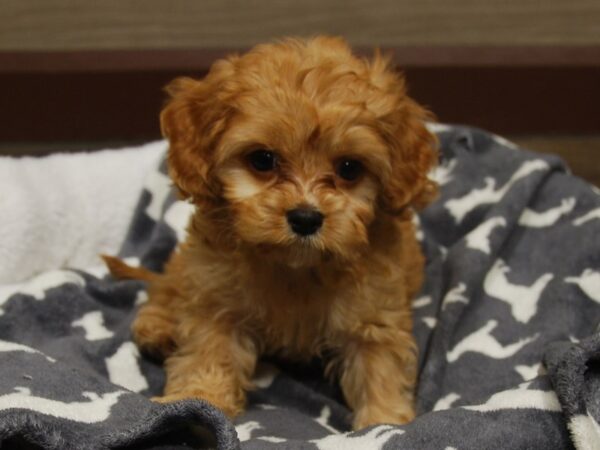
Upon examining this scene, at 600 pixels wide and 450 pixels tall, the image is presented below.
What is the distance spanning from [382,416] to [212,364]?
46 centimetres

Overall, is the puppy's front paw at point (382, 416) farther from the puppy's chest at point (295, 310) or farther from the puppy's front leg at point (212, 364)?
the puppy's front leg at point (212, 364)

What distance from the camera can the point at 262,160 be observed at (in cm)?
193

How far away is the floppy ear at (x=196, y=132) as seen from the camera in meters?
1.94

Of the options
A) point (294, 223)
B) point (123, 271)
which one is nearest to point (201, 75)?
point (123, 271)

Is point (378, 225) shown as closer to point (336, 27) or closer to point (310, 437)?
point (310, 437)

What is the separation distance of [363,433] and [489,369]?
640 millimetres

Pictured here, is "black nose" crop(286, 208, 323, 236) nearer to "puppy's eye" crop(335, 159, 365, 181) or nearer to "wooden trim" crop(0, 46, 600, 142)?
"puppy's eye" crop(335, 159, 365, 181)

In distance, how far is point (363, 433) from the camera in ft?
5.91

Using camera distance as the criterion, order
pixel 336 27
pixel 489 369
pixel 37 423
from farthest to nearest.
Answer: pixel 336 27 → pixel 489 369 → pixel 37 423

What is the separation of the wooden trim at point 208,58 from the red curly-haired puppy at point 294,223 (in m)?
1.24

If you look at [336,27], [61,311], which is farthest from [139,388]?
[336,27]

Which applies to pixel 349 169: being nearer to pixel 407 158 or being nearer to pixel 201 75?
pixel 407 158

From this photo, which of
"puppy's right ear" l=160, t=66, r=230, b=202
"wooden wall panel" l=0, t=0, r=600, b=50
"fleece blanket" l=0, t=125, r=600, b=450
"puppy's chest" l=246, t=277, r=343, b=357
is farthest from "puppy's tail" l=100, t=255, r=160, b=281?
"wooden wall panel" l=0, t=0, r=600, b=50

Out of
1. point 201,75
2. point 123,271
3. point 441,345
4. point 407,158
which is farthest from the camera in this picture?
point 201,75
